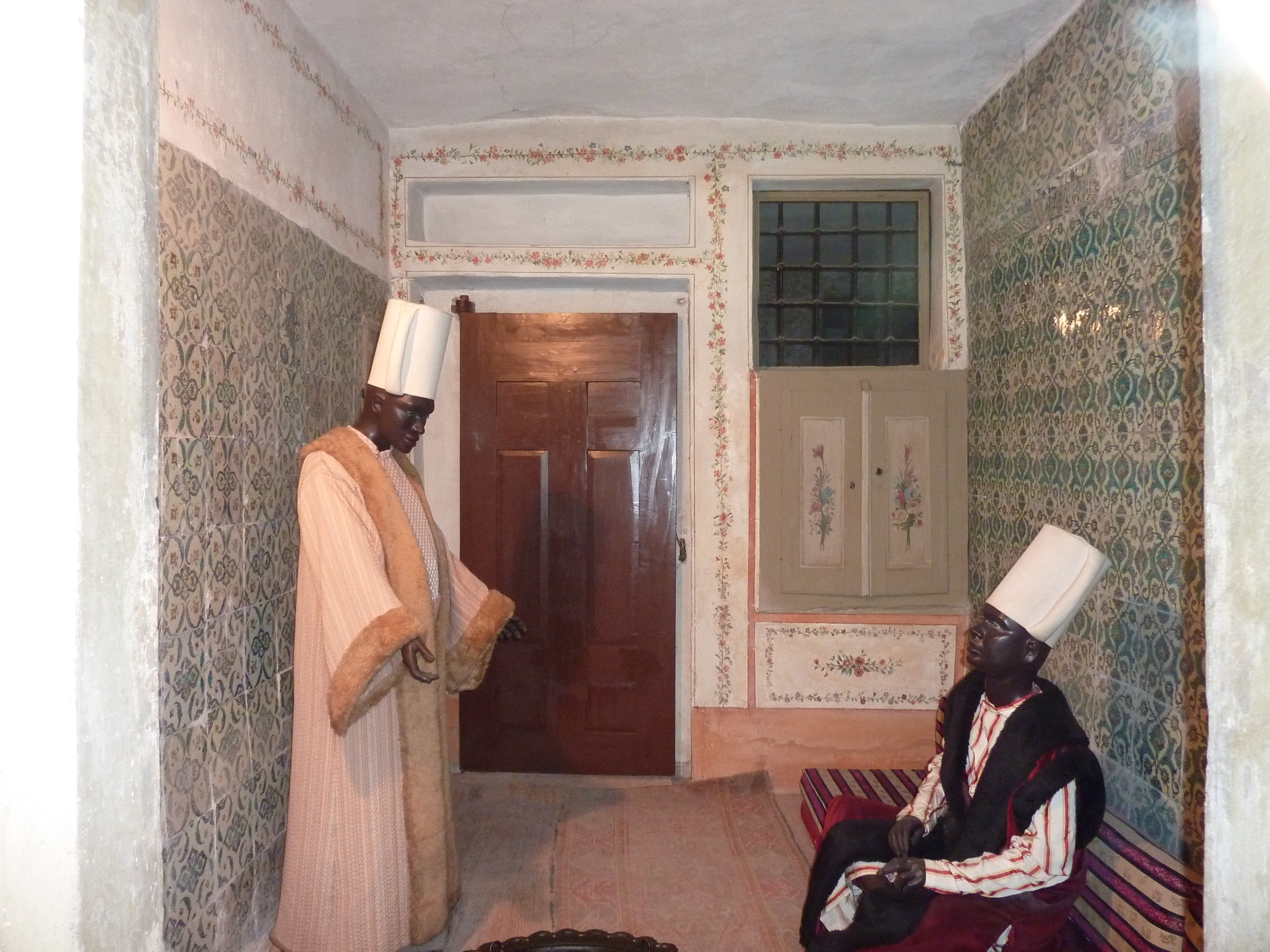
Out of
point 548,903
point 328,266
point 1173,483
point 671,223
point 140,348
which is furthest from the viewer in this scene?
point 671,223

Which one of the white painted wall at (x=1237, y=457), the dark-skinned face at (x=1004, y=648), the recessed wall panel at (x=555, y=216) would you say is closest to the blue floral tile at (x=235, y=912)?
Answer: the dark-skinned face at (x=1004, y=648)

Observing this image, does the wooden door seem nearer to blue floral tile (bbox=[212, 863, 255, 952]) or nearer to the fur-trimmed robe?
the fur-trimmed robe

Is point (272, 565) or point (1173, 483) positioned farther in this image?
point (272, 565)

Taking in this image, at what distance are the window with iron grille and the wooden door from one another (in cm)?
49

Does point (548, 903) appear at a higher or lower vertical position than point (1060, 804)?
lower

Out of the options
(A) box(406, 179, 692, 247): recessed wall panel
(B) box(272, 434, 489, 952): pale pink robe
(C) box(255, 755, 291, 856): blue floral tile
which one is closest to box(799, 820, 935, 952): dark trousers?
(B) box(272, 434, 489, 952): pale pink robe

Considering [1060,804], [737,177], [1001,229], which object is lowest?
[1060,804]

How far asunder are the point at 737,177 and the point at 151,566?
10.3ft

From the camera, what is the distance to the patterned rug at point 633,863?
2562mm

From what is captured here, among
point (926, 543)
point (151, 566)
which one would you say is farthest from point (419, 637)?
point (926, 543)

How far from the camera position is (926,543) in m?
3.61

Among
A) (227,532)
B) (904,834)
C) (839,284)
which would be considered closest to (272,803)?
(227,532)

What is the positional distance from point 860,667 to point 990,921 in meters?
1.84

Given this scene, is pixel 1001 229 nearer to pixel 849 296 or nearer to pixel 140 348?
pixel 849 296
